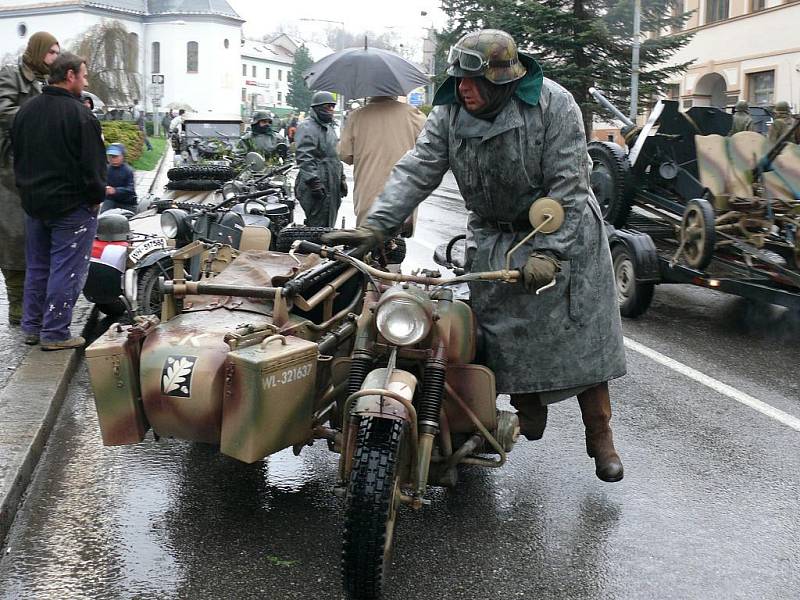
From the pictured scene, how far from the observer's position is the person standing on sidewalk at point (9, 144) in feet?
23.0

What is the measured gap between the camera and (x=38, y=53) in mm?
6992

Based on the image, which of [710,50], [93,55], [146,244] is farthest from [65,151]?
[93,55]

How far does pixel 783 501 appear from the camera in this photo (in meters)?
4.63

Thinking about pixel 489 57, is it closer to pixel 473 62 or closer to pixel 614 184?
pixel 473 62

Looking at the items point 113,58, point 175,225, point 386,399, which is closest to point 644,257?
point 175,225

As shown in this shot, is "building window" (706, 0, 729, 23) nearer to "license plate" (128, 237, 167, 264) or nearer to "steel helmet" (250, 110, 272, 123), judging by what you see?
"steel helmet" (250, 110, 272, 123)

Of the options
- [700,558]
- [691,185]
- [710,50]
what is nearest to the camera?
[700,558]

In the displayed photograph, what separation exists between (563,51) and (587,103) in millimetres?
1702

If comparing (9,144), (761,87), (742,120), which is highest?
(761,87)

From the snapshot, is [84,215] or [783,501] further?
[84,215]

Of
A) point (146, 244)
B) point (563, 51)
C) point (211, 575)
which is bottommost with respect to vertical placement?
point (211, 575)

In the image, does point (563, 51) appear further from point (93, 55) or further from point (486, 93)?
point (93, 55)

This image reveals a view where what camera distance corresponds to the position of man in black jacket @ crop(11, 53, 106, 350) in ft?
21.1

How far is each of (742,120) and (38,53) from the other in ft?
28.1
